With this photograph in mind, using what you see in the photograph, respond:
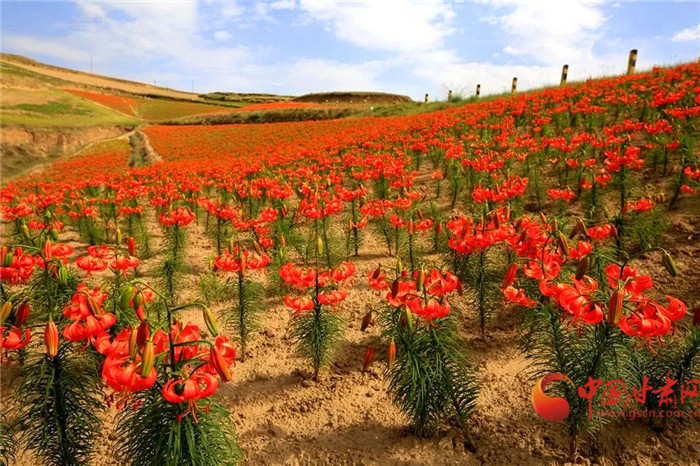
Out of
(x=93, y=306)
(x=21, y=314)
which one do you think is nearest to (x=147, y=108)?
(x=21, y=314)

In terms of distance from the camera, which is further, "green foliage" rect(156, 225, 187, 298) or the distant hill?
the distant hill

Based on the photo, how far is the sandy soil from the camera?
7.80ft

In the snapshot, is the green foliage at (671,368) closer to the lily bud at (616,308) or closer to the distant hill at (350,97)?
the lily bud at (616,308)

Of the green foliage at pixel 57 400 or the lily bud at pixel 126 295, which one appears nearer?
the lily bud at pixel 126 295

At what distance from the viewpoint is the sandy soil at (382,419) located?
238 cm

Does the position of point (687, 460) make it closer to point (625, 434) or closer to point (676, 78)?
point (625, 434)

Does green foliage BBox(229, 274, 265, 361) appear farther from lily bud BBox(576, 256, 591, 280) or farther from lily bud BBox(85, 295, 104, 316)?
lily bud BBox(576, 256, 591, 280)

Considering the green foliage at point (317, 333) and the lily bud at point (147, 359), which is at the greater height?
the lily bud at point (147, 359)

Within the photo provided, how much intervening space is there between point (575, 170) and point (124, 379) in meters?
7.20

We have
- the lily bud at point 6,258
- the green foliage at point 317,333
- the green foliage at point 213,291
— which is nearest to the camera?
the lily bud at point 6,258

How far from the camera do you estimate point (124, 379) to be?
1349 mm

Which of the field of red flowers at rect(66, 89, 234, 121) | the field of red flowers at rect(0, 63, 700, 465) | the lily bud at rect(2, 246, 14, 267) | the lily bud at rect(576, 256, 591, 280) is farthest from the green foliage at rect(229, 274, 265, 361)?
the field of red flowers at rect(66, 89, 234, 121)

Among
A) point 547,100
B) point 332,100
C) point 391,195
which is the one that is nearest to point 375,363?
point 391,195

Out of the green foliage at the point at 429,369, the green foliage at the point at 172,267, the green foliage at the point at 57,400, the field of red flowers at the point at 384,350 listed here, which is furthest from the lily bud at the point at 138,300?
the green foliage at the point at 172,267
